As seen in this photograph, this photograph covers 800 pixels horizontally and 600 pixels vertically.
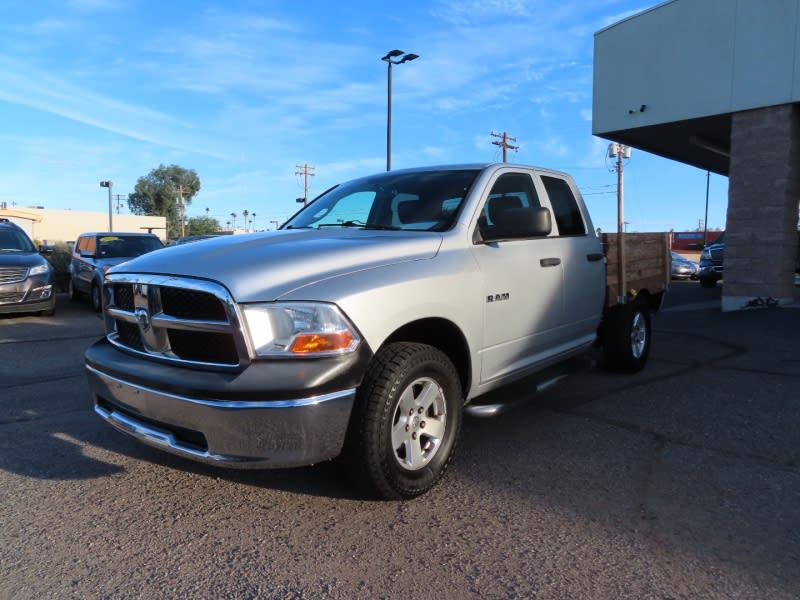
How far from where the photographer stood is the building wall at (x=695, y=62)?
35.7 feet

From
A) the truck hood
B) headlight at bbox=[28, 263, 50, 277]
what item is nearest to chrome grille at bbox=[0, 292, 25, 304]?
headlight at bbox=[28, 263, 50, 277]

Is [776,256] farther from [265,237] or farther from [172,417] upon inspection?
[172,417]

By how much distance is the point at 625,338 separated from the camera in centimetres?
565

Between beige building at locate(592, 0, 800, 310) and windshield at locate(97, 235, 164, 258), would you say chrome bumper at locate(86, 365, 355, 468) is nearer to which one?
windshield at locate(97, 235, 164, 258)

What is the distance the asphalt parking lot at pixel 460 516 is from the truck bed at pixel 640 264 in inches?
50.7

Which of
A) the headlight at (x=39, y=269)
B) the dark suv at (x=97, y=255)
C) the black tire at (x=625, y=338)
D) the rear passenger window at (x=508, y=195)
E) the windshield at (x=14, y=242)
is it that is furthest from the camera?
the dark suv at (x=97, y=255)

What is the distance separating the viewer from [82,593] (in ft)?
7.55

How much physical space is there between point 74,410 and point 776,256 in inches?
476

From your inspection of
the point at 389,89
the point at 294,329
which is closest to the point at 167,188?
the point at 389,89

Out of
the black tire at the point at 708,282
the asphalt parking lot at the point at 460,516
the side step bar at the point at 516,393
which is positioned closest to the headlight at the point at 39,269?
the asphalt parking lot at the point at 460,516

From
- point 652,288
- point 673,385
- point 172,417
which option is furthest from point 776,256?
point 172,417

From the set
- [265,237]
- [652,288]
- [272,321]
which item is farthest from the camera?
[652,288]

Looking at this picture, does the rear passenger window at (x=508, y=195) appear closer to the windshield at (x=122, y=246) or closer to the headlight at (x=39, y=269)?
the headlight at (x=39, y=269)

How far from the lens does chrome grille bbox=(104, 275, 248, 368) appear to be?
8.71ft
